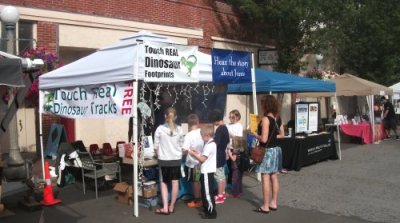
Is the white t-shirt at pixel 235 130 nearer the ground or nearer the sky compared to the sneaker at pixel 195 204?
nearer the sky

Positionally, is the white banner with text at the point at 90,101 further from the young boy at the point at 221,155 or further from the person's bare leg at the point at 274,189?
the person's bare leg at the point at 274,189

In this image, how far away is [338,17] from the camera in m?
18.3

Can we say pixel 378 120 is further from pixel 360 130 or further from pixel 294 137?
pixel 294 137

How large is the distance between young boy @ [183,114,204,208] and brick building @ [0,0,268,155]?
162 inches

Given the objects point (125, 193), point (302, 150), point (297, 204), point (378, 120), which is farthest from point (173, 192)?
point (378, 120)

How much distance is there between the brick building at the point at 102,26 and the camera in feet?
40.5

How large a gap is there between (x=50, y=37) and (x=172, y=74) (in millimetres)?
5926

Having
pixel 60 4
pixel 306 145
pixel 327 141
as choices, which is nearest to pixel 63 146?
pixel 60 4

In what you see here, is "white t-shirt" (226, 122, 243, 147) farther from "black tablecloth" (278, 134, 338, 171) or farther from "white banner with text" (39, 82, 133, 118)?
"white banner with text" (39, 82, 133, 118)

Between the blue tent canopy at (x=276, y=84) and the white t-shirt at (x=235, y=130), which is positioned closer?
the white t-shirt at (x=235, y=130)

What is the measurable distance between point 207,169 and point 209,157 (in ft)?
0.60

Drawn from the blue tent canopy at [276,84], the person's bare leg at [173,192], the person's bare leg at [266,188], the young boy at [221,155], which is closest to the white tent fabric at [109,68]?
the young boy at [221,155]

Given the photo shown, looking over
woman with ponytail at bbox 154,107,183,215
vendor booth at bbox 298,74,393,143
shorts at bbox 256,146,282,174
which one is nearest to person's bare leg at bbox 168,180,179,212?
woman with ponytail at bbox 154,107,183,215

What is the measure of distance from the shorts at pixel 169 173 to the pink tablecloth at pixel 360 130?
11.9 m
